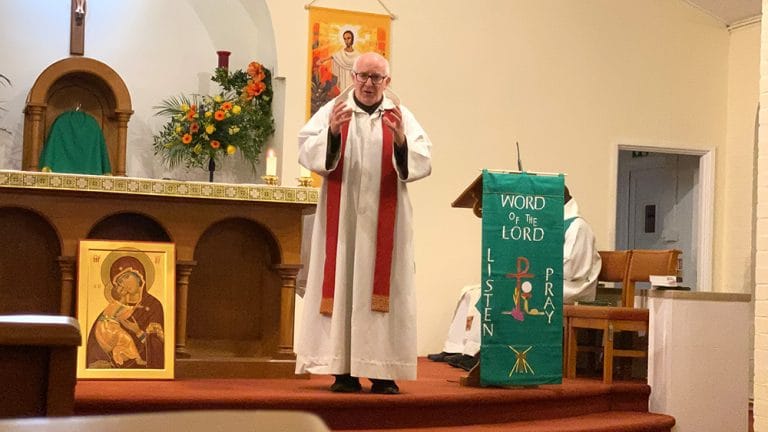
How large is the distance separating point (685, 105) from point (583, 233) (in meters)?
2.60

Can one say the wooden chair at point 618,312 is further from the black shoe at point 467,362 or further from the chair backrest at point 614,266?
the black shoe at point 467,362

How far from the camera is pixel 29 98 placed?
293 inches

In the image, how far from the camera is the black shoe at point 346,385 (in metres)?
5.02

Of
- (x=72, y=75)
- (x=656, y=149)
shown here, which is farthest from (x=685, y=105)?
(x=72, y=75)

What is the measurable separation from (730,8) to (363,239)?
5.60m

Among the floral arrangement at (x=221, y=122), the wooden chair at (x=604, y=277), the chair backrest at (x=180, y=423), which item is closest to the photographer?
the chair backrest at (x=180, y=423)

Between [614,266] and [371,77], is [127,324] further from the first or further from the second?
[614,266]

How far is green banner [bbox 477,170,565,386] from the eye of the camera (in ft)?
18.2

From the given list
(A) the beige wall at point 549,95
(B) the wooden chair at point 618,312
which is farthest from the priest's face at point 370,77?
(A) the beige wall at point 549,95

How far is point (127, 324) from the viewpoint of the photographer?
543 cm

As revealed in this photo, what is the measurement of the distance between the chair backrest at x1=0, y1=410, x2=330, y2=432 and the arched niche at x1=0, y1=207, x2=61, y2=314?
182 inches

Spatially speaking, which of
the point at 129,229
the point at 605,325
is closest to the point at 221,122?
the point at 129,229

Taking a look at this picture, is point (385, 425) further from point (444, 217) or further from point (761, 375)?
point (444, 217)

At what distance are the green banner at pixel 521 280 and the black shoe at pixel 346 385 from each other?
812 mm
